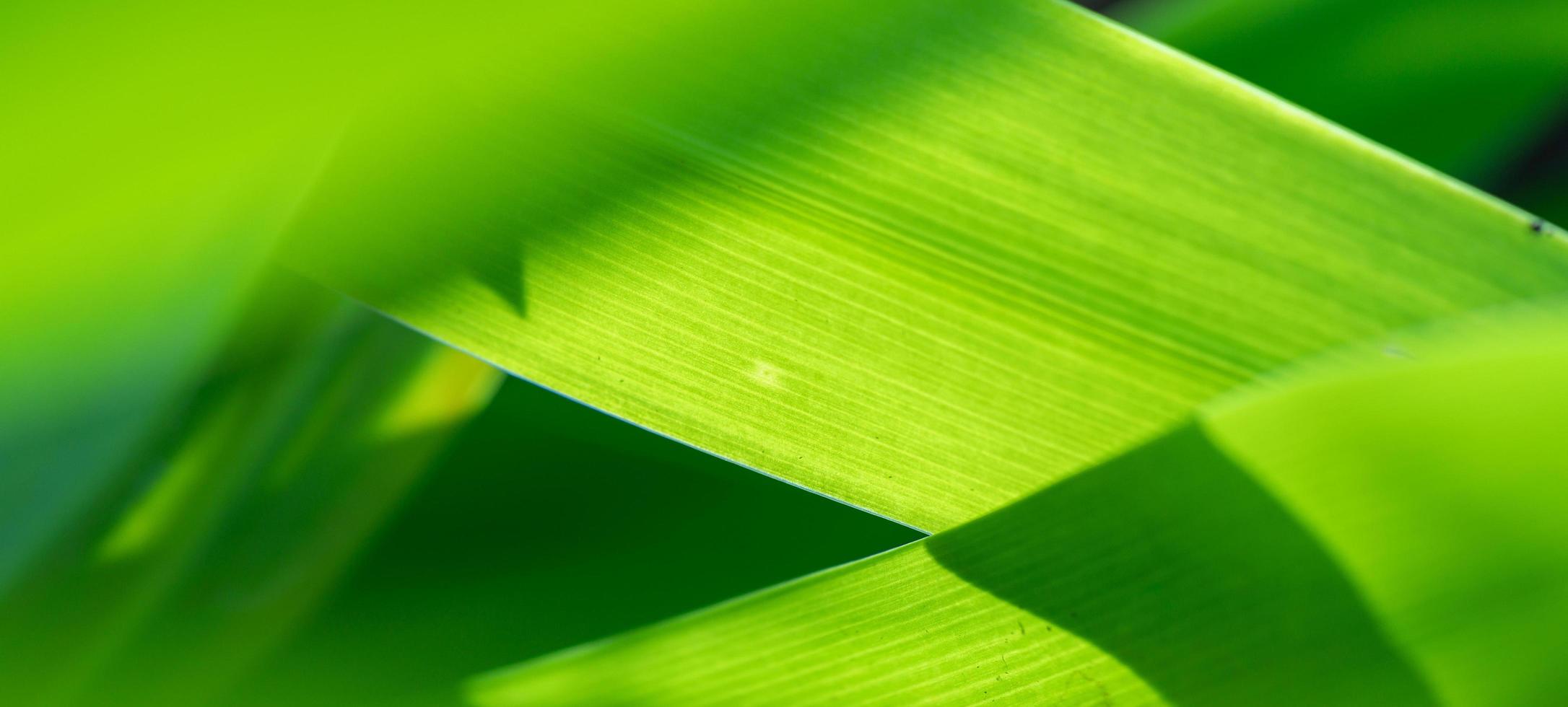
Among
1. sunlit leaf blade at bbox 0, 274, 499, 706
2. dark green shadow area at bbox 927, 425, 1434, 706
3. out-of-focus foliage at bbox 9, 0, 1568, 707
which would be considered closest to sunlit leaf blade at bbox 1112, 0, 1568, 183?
out-of-focus foliage at bbox 9, 0, 1568, 707

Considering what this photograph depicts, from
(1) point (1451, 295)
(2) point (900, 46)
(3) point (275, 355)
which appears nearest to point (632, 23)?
(2) point (900, 46)

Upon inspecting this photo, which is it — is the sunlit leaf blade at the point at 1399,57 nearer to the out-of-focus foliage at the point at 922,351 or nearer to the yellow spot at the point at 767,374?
the out-of-focus foliage at the point at 922,351

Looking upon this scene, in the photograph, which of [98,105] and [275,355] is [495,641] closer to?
[275,355]

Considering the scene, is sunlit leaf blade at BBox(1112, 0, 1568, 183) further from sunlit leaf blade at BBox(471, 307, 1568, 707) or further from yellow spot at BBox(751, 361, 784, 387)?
yellow spot at BBox(751, 361, 784, 387)

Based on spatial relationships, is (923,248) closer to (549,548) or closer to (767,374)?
(767,374)

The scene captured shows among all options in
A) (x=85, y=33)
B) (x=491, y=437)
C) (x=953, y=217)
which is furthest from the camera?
(x=491, y=437)

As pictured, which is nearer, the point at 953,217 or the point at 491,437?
the point at 953,217

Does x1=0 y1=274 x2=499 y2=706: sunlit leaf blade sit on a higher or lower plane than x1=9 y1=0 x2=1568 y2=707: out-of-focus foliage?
lower
